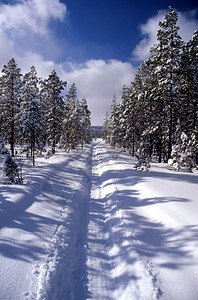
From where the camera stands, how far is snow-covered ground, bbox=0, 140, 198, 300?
3.58 m

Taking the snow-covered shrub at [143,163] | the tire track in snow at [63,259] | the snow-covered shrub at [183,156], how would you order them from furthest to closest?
1. the snow-covered shrub at [183,156]
2. the snow-covered shrub at [143,163]
3. the tire track in snow at [63,259]

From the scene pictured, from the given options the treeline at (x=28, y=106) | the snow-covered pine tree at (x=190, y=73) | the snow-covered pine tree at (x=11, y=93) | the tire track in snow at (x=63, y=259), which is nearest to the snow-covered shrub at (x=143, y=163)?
the snow-covered pine tree at (x=190, y=73)

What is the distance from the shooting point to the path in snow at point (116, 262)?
3.61 metres

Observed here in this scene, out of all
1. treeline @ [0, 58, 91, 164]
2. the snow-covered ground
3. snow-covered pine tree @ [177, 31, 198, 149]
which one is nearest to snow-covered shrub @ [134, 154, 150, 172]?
the snow-covered ground

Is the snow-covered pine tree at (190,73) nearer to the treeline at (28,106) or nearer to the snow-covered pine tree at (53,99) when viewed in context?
the treeline at (28,106)

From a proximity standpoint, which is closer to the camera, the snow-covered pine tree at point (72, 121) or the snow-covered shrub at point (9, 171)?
the snow-covered shrub at point (9, 171)

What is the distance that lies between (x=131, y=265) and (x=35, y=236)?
2940mm

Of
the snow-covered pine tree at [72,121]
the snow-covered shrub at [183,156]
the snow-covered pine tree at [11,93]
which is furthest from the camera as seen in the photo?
the snow-covered pine tree at [72,121]

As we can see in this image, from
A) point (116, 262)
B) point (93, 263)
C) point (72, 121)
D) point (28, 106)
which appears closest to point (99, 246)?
point (93, 263)

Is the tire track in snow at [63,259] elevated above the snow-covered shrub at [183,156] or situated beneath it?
situated beneath

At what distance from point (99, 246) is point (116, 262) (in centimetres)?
86

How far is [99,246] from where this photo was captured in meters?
5.28

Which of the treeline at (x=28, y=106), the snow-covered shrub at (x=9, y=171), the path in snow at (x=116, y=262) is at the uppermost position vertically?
the treeline at (x=28, y=106)

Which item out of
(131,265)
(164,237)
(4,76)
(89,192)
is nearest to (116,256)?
(131,265)
